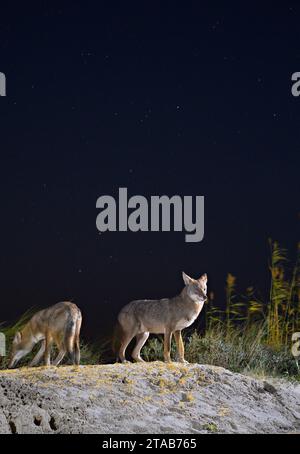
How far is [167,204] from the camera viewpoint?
10547 millimetres

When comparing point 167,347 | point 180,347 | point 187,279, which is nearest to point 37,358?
point 167,347

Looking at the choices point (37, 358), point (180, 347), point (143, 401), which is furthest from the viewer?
point (37, 358)

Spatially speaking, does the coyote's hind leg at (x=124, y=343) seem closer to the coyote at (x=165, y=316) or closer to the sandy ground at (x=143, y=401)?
the coyote at (x=165, y=316)

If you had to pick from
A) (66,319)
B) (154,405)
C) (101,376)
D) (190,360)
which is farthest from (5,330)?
(154,405)

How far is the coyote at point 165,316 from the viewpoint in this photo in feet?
30.5

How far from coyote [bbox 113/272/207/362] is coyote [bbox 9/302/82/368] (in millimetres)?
697

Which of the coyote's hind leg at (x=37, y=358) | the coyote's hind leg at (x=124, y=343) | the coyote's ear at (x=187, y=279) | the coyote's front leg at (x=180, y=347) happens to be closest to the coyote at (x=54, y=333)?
the coyote's hind leg at (x=37, y=358)

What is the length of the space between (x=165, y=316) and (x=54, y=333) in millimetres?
1365

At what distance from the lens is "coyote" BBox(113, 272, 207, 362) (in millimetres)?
9297

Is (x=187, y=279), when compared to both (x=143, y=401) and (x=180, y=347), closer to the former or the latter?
(x=180, y=347)

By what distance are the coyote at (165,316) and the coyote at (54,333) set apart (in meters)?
0.70

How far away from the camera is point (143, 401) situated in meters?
7.18

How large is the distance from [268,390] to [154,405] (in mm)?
1930
